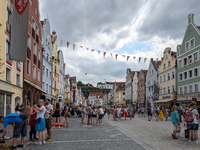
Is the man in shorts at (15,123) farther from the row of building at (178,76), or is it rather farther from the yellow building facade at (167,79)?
the yellow building facade at (167,79)

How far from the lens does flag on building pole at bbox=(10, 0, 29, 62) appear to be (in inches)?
680

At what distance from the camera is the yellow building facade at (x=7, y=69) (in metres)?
19.0

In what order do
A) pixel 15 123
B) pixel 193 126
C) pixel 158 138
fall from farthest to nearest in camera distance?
pixel 158 138 → pixel 193 126 → pixel 15 123

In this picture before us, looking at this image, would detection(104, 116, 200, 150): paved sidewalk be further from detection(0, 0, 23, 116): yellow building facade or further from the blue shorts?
detection(0, 0, 23, 116): yellow building facade

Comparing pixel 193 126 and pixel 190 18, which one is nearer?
pixel 193 126

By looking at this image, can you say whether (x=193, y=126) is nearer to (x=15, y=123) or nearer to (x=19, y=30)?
(x=15, y=123)

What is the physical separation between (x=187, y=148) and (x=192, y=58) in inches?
1345

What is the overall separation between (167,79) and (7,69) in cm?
3706

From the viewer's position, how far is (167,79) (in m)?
50.5

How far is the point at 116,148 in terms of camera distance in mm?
8453

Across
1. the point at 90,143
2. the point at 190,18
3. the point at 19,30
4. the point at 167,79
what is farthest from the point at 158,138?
the point at 167,79

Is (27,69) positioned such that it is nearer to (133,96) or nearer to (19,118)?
(19,118)

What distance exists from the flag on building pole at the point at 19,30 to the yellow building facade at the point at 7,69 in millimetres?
1584

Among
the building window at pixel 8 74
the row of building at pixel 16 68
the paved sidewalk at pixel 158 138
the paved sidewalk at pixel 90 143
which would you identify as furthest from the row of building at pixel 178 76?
the paved sidewalk at pixel 90 143
